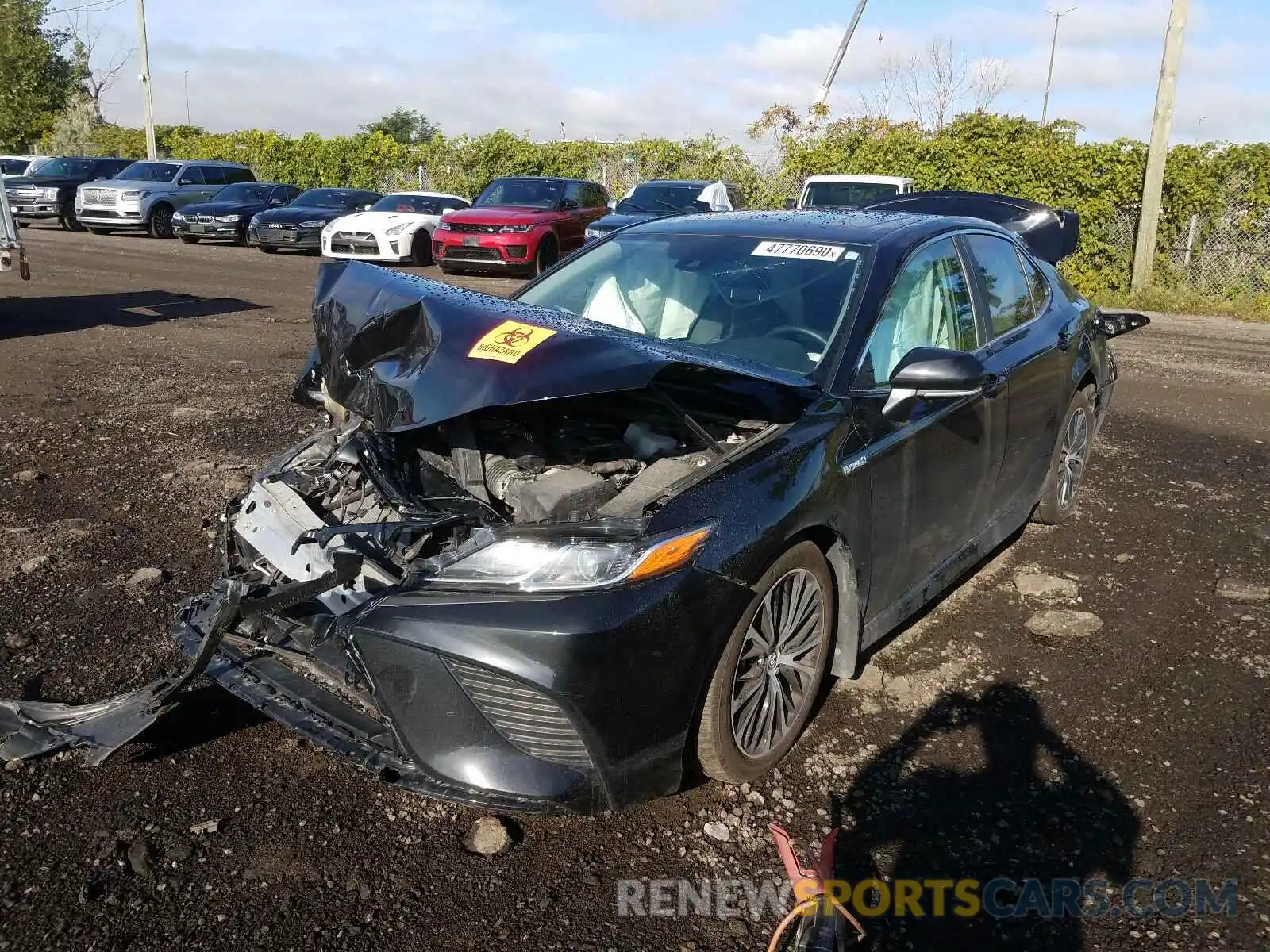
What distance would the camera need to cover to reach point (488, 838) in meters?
2.79

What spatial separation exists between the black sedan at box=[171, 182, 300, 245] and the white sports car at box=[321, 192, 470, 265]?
332 centimetres

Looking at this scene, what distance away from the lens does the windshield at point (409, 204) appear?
18516 millimetres

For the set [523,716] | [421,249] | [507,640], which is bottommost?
[523,716]

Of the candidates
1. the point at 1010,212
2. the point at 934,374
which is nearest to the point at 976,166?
the point at 1010,212

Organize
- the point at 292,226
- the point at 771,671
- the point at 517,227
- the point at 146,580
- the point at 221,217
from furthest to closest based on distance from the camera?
the point at 221,217 → the point at 292,226 → the point at 517,227 → the point at 146,580 → the point at 771,671

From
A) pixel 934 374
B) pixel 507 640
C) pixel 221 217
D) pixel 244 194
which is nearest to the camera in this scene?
pixel 507 640

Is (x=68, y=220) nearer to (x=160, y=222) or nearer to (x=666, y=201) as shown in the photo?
(x=160, y=222)

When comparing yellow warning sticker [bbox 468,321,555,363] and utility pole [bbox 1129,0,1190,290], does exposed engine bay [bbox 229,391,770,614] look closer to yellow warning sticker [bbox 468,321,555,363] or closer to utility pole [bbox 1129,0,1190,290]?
yellow warning sticker [bbox 468,321,555,363]

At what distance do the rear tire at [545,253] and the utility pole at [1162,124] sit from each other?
928 centimetres

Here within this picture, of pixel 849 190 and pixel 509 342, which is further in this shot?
pixel 849 190

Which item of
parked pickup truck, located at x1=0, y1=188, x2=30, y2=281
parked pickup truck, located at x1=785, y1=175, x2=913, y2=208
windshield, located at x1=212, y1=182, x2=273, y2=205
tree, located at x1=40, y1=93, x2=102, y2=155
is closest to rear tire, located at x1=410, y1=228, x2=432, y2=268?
windshield, located at x1=212, y1=182, x2=273, y2=205

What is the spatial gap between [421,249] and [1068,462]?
14714 mm

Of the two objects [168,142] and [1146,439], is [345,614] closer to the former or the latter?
[1146,439]

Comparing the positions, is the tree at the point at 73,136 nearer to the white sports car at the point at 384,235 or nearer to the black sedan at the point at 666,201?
the white sports car at the point at 384,235
